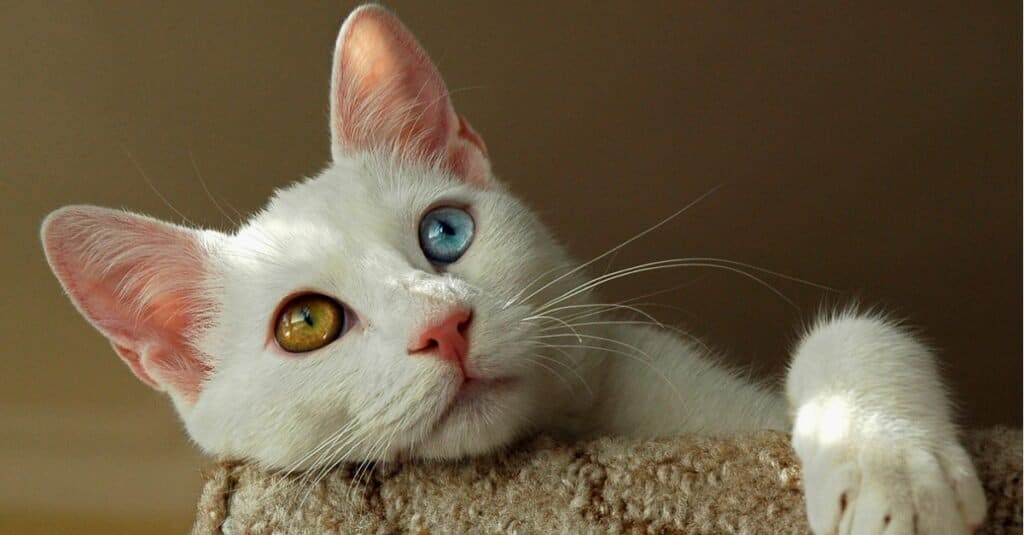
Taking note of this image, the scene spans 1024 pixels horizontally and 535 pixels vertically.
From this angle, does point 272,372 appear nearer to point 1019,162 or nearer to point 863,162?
point 863,162

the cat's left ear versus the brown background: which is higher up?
the brown background

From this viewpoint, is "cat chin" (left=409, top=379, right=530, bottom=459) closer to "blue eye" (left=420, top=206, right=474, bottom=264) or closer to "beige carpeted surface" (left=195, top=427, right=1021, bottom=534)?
"beige carpeted surface" (left=195, top=427, right=1021, bottom=534)

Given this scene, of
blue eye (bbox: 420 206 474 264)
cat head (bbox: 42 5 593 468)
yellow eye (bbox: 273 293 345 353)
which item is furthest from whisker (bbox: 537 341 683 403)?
yellow eye (bbox: 273 293 345 353)

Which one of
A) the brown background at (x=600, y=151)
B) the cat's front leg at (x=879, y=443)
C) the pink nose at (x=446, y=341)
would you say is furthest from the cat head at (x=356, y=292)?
the brown background at (x=600, y=151)

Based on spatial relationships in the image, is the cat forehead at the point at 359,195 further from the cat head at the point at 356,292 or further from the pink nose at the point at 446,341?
the pink nose at the point at 446,341

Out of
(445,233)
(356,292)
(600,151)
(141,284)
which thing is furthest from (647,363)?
(600,151)

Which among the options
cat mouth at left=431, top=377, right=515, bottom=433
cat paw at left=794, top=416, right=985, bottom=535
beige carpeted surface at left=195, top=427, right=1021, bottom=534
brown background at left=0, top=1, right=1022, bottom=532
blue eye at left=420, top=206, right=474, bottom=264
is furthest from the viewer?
brown background at left=0, top=1, right=1022, bottom=532

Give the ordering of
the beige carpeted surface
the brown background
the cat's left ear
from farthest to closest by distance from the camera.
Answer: the brown background < the cat's left ear < the beige carpeted surface
